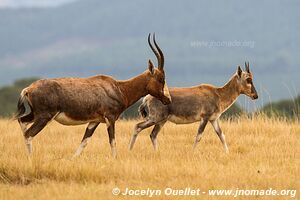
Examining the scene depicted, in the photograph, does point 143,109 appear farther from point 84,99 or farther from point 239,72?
point 84,99

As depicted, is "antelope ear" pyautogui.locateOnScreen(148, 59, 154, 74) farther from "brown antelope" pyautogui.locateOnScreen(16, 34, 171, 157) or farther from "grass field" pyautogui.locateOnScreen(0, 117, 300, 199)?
"grass field" pyautogui.locateOnScreen(0, 117, 300, 199)

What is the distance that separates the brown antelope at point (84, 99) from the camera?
45.4 feet

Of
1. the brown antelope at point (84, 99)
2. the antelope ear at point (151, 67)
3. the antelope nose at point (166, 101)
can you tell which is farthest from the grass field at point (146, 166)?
the antelope ear at point (151, 67)

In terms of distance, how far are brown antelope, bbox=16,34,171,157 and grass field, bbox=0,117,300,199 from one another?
0.64 m

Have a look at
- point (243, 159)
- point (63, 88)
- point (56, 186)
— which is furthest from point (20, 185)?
point (243, 159)

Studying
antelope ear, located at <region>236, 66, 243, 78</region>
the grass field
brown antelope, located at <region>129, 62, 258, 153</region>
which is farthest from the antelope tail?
antelope ear, located at <region>236, 66, 243, 78</region>

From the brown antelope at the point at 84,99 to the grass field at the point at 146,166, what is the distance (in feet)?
2.09

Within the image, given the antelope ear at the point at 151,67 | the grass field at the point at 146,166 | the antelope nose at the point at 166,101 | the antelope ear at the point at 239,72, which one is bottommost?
the grass field at the point at 146,166

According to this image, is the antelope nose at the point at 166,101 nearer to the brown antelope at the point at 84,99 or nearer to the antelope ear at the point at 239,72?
the brown antelope at the point at 84,99

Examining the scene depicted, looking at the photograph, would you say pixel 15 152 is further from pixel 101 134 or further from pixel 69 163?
pixel 101 134

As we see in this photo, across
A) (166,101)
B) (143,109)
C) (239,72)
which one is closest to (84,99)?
(166,101)

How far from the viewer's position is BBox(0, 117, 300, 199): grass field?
11.7m

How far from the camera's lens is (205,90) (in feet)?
55.6

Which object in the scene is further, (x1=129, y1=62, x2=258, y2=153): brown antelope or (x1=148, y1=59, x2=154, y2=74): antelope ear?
(x1=129, y1=62, x2=258, y2=153): brown antelope
